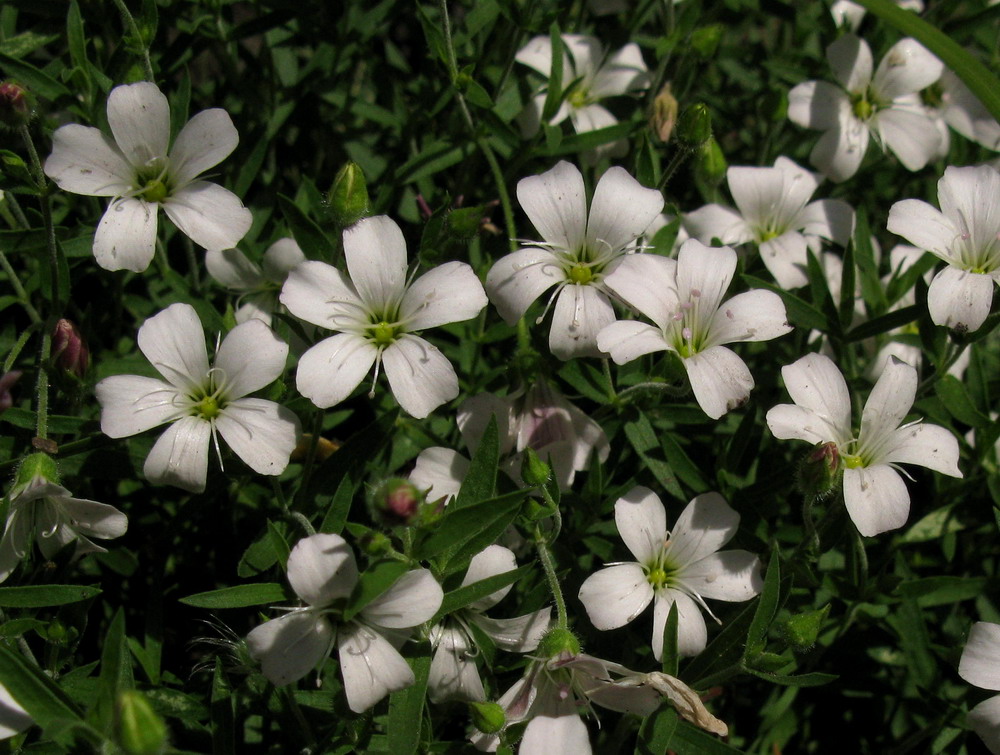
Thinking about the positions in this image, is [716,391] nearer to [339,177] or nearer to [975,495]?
[339,177]

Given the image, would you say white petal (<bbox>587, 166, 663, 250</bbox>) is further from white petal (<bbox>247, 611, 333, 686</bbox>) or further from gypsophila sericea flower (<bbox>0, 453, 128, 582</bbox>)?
gypsophila sericea flower (<bbox>0, 453, 128, 582</bbox>)

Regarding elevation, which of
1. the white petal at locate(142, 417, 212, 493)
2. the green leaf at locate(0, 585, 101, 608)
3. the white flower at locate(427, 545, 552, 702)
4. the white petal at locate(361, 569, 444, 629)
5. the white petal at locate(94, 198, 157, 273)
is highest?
the white petal at locate(94, 198, 157, 273)

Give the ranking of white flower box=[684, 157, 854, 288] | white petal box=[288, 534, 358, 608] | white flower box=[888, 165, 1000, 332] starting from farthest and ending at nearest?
1. white flower box=[684, 157, 854, 288]
2. white flower box=[888, 165, 1000, 332]
3. white petal box=[288, 534, 358, 608]

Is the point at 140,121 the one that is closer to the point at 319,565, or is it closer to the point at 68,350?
the point at 68,350

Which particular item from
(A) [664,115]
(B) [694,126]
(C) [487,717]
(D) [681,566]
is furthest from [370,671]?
(A) [664,115]

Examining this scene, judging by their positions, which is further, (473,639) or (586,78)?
(586,78)

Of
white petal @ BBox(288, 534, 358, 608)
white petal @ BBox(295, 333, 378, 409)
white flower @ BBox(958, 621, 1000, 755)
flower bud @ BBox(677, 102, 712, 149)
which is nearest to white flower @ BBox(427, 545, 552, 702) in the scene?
white petal @ BBox(288, 534, 358, 608)
